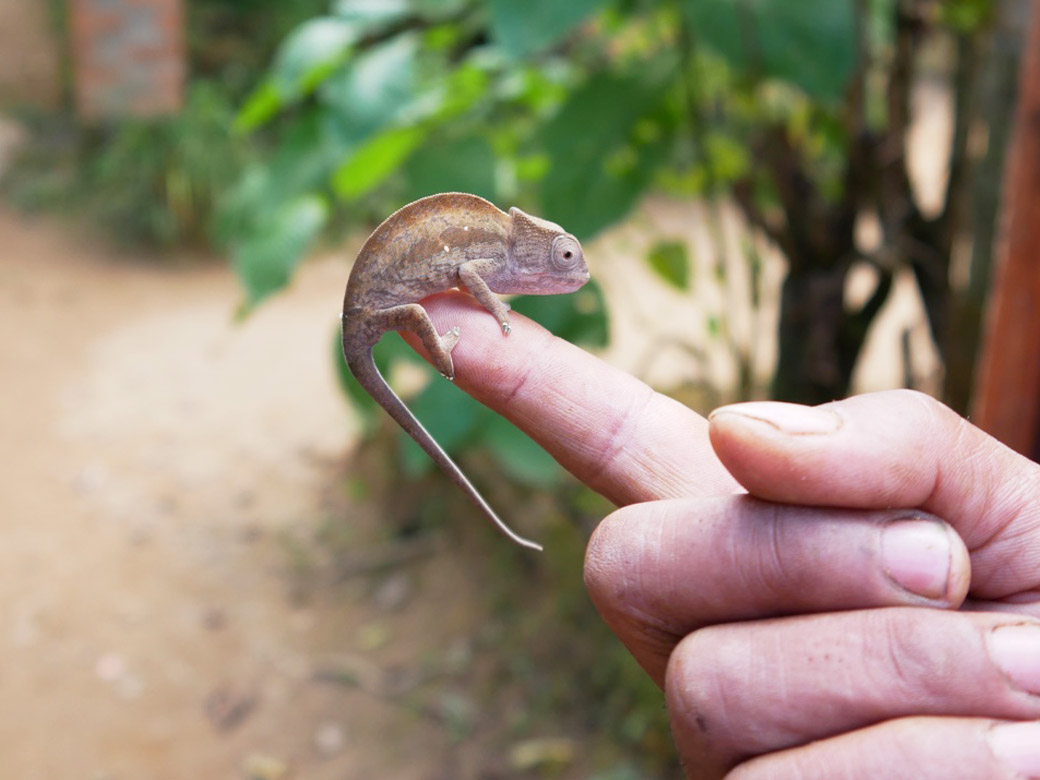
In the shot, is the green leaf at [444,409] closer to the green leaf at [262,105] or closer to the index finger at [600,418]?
the green leaf at [262,105]

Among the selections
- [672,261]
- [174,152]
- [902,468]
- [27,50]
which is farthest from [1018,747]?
[174,152]

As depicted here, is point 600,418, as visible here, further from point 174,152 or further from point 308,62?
point 174,152

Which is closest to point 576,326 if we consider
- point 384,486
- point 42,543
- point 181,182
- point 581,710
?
point 581,710

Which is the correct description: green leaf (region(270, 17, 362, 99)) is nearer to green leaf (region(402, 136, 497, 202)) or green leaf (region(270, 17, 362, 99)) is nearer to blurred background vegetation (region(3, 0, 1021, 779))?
blurred background vegetation (region(3, 0, 1021, 779))

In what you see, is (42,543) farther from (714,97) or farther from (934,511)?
(934,511)

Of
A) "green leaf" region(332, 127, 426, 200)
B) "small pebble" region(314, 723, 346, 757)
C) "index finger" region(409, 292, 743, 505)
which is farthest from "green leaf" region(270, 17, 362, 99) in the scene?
"small pebble" region(314, 723, 346, 757)

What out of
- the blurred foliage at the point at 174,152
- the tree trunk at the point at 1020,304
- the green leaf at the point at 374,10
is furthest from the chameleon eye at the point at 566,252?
the blurred foliage at the point at 174,152
